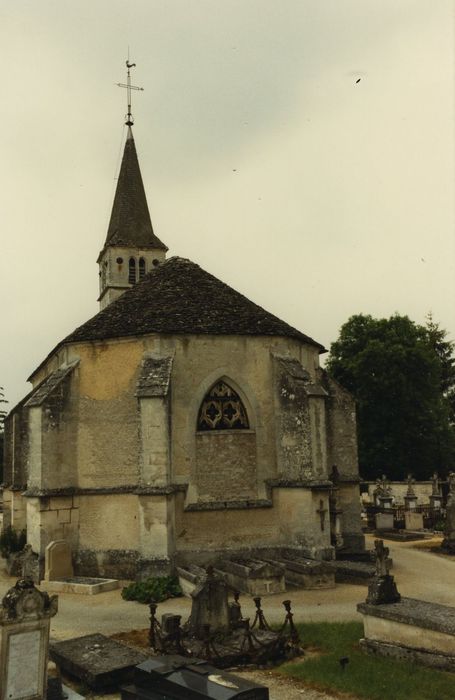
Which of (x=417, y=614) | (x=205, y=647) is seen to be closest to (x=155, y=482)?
(x=205, y=647)

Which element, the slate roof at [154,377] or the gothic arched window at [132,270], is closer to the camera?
the slate roof at [154,377]

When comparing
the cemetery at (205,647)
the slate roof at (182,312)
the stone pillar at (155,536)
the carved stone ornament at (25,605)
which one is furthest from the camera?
the slate roof at (182,312)

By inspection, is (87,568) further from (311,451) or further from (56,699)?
(56,699)

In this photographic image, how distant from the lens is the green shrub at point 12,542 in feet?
65.6

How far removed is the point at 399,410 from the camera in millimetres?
37406

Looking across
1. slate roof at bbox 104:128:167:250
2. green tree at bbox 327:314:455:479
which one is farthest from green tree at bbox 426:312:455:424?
slate roof at bbox 104:128:167:250

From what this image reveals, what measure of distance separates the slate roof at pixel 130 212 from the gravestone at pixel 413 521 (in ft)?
59.0

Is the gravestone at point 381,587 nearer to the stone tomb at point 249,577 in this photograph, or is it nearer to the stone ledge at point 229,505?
the stone tomb at point 249,577

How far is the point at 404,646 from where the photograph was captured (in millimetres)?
9492

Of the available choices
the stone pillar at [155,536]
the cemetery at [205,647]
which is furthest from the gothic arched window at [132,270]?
the cemetery at [205,647]

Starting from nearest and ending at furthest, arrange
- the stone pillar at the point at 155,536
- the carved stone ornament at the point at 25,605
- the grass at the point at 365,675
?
the carved stone ornament at the point at 25,605 → the grass at the point at 365,675 → the stone pillar at the point at 155,536

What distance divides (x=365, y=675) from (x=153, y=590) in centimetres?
674

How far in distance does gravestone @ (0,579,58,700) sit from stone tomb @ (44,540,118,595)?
728 cm

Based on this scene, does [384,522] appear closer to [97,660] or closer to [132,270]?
[132,270]
